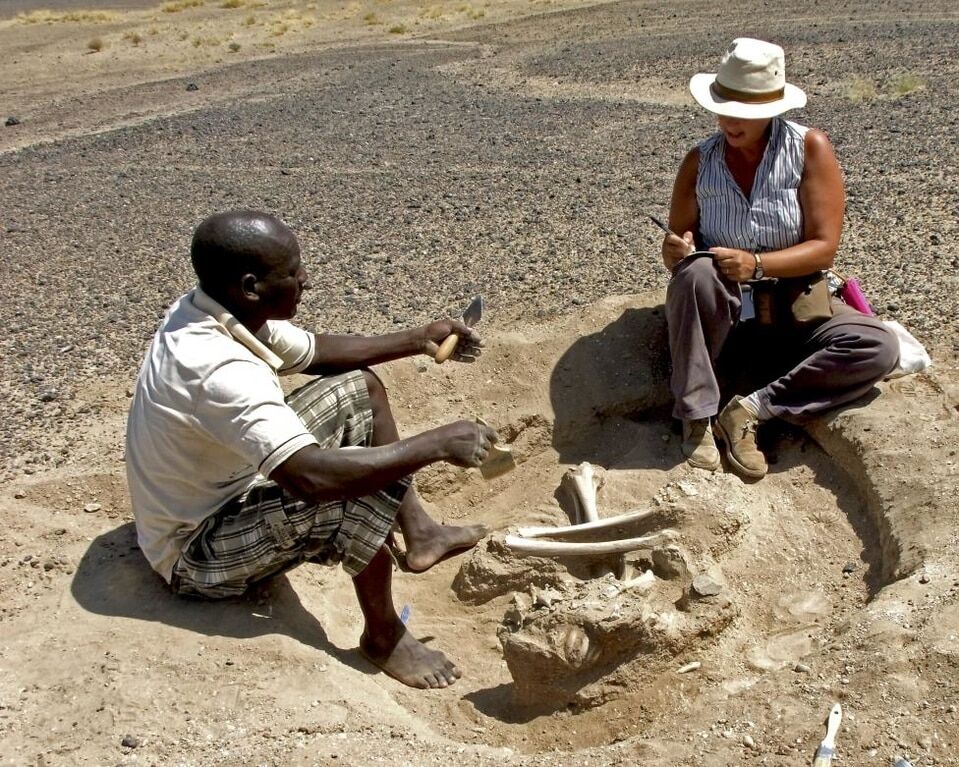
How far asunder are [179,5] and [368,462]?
1153 inches

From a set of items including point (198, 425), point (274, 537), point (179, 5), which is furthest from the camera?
point (179, 5)

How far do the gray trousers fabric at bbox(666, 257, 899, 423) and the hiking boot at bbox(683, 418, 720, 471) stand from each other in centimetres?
7

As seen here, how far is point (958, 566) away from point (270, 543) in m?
2.26

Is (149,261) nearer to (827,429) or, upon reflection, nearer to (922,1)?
(827,429)

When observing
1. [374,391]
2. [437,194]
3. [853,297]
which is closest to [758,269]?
[853,297]

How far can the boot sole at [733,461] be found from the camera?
14.9 feet

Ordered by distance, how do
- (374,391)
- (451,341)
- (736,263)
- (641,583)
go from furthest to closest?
(736,263)
(451,341)
(374,391)
(641,583)

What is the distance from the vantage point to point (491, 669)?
3.92m

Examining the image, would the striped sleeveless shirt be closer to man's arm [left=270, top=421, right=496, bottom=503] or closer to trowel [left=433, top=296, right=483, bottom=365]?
trowel [left=433, top=296, right=483, bottom=365]

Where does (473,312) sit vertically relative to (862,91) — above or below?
above

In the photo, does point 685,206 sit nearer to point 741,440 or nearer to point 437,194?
point 741,440

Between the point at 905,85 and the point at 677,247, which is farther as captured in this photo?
the point at 905,85

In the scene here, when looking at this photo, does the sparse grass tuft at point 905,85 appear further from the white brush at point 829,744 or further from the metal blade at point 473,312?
the white brush at point 829,744

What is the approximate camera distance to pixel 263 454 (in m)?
3.09
